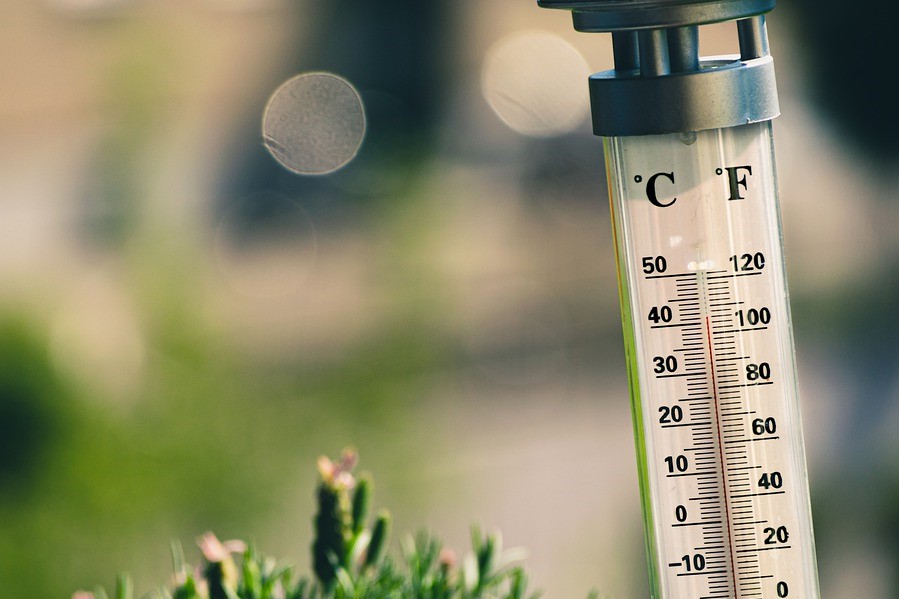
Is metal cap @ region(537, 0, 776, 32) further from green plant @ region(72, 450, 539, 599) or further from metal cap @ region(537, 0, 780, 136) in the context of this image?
green plant @ region(72, 450, 539, 599)

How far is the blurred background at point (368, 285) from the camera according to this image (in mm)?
1763

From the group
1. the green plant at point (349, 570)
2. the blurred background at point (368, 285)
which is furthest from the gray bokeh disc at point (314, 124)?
the green plant at point (349, 570)

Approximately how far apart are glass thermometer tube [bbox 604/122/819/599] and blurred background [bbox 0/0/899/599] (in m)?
0.14

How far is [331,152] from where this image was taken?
3230 millimetres

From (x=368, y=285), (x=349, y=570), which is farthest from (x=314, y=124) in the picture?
(x=349, y=570)

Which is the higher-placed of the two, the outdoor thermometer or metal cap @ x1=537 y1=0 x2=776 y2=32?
metal cap @ x1=537 y1=0 x2=776 y2=32

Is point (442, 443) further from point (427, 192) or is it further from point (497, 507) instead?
point (427, 192)

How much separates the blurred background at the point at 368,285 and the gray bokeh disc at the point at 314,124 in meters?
0.02

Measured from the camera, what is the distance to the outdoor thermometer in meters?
0.55

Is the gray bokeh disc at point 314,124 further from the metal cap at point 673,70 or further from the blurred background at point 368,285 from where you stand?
the metal cap at point 673,70

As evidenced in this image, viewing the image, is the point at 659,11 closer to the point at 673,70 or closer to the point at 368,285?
the point at 673,70

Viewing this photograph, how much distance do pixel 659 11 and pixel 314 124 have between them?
3097mm

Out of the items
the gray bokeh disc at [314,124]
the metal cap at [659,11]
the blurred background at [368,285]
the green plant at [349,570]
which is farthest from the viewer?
the gray bokeh disc at [314,124]

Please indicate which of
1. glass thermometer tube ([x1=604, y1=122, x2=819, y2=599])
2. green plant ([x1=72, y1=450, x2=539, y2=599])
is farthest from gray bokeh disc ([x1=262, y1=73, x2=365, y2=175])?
glass thermometer tube ([x1=604, y1=122, x2=819, y2=599])
